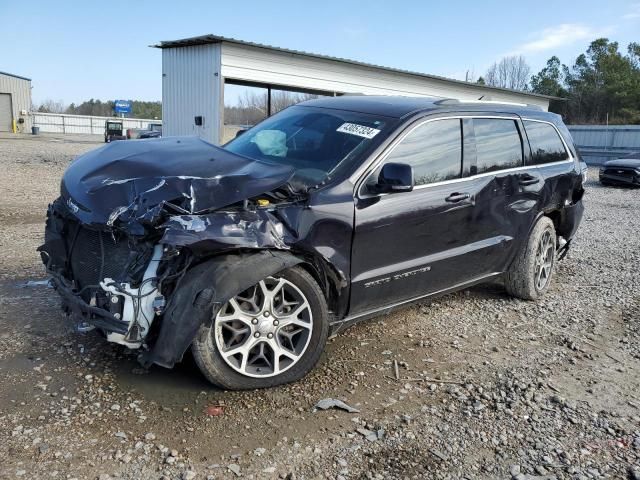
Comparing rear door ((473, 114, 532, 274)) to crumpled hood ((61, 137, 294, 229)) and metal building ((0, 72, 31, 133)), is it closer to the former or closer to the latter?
crumpled hood ((61, 137, 294, 229))

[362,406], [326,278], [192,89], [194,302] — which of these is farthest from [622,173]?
[194,302]

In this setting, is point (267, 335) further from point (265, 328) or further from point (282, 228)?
point (282, 228)

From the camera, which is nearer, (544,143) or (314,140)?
(314,140)

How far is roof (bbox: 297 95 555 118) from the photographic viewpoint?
4.27 m

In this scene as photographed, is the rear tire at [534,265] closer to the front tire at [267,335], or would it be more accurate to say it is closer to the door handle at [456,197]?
the door handle at [456,197]

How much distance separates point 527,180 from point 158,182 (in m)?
3.34

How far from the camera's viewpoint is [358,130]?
4.09m

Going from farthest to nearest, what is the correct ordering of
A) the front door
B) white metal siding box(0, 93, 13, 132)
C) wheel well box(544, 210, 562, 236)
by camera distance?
white metal siding box(0, 93, 13, 132) → wheel well box(544, 210, 562, 236) → the front door

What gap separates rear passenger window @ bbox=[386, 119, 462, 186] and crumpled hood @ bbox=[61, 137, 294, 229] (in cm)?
101

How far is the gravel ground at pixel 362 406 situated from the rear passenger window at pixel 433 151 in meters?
1.30

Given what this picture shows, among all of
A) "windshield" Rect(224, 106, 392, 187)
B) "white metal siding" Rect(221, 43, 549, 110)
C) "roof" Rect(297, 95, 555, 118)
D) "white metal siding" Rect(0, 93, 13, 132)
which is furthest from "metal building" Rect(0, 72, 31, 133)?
"roof" Rect(297, 95, 555, 118)

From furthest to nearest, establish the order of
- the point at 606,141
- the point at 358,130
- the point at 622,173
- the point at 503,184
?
the point at 606,141
the point at 622,173
the point at 503,184
the point at 358,130

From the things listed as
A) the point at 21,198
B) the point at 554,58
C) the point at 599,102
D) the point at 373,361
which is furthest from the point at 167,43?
the point at 554,58

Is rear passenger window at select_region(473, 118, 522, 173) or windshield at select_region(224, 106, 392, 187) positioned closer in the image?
windshield at select_region(224, 106, 392, 187)
